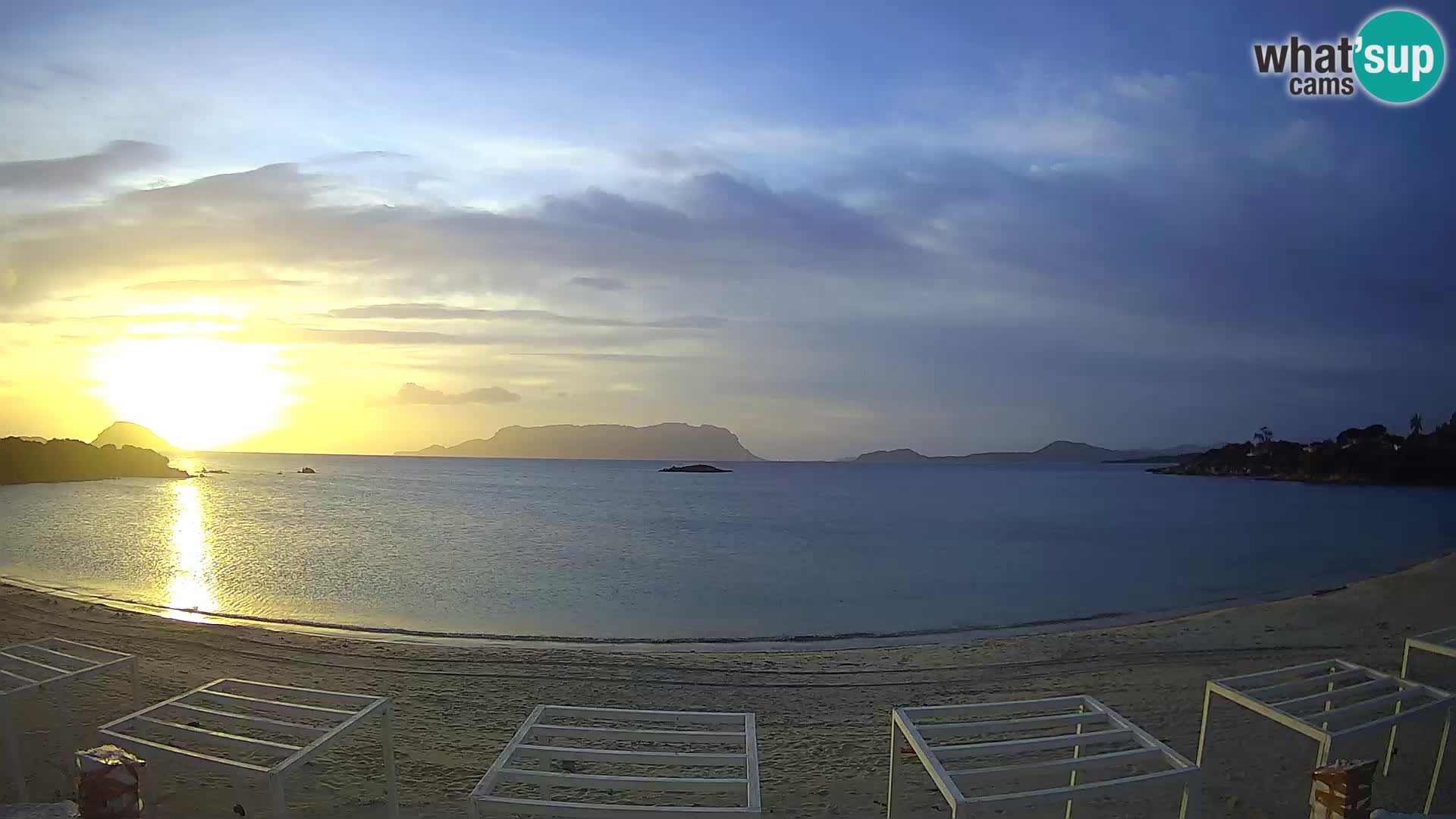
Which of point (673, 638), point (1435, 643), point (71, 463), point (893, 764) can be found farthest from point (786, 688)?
point (71, 463)

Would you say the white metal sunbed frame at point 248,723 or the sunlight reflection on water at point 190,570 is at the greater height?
the white metal sunbed frame at point 248,723

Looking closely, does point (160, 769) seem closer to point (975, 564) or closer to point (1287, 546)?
point (975, 564)

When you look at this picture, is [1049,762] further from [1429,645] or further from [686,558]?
Result: [686,558]

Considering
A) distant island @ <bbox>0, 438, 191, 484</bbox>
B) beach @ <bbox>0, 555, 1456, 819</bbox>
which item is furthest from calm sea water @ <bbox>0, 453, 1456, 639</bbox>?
distant island @ <bbox>0, 438, 191, 484</bbox>

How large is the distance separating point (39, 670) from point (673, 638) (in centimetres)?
859

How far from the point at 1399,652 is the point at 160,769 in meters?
13.8

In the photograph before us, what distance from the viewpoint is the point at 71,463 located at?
221 feet

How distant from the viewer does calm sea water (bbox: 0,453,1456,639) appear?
48.8ft

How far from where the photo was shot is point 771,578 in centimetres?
1981

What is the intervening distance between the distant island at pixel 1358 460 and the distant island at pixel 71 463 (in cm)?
12447

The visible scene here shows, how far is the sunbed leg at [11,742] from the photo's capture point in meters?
4.51

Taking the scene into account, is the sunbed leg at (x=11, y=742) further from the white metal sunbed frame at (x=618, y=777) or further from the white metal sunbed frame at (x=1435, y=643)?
the white metal sunbed frame at (x=1435, y=643)

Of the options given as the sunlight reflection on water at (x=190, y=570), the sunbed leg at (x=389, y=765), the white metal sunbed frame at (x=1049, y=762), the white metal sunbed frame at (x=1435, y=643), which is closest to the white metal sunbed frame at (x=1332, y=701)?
the white metal sunbed frame at (x=1435, y=643)

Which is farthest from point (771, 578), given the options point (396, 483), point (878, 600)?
point (396, 483)
